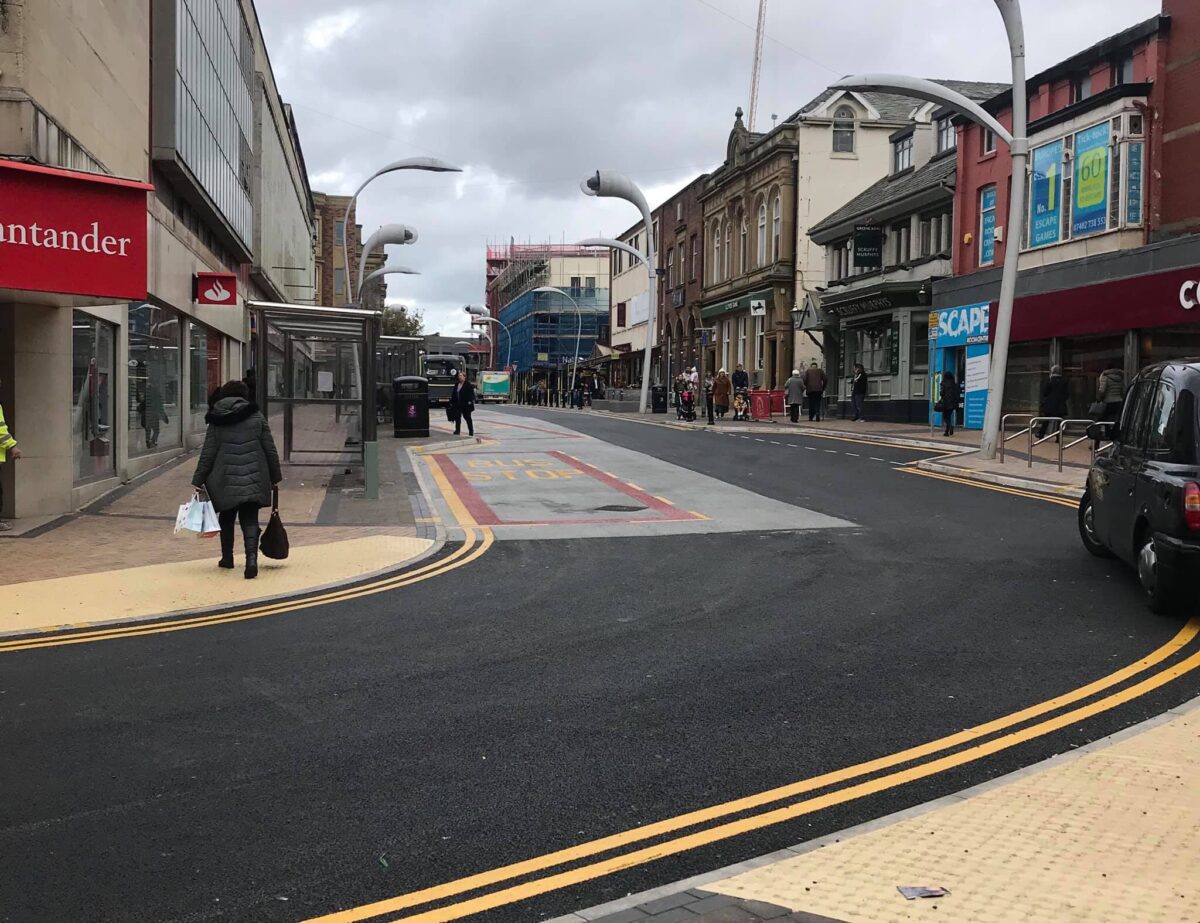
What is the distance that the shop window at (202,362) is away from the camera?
24000 millimetres

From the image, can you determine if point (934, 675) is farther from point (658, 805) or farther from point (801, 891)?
point (801, 891)

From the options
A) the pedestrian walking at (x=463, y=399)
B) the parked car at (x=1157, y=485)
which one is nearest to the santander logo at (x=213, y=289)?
the pedestrian walking at (x=463, y=399)

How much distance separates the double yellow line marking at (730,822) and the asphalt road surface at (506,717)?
39mm

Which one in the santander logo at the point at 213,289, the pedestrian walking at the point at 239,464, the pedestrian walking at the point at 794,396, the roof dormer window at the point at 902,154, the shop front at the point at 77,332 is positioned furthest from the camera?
the roof dormer window at the point at 902,154

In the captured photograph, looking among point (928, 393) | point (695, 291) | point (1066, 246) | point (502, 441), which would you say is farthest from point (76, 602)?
point (695, 291)

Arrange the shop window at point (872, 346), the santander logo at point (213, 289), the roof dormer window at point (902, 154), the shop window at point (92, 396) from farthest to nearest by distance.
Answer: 1. the roof dormer window at point (902, 154)
2. the shop window at point (872, 346)
3. the santander logo at point (213, 289)
4. the shop window at point (92, 396)

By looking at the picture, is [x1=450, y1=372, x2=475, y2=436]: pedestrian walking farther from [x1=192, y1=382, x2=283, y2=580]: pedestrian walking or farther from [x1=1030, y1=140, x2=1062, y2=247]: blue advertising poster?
[x1=192, y1=382, x2=283, y2=580]: pedestrian walking

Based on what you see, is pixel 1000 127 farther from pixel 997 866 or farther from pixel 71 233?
pixel 997 866

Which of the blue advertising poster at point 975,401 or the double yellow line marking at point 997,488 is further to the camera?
the blue advertising poster at point 975,401

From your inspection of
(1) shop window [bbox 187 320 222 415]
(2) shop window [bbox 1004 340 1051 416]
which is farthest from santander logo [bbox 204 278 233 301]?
(2) shop window [bbox 1004 340 1051 416]

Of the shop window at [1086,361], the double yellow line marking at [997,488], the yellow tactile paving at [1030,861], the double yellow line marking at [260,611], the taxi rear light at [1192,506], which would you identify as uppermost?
the shop window at [1086,361]

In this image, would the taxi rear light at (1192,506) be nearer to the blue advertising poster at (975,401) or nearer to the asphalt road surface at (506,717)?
the asphalt road surface at (506,717)

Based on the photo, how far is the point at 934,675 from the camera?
648 centimetres

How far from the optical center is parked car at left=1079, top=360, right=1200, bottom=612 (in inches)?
300
